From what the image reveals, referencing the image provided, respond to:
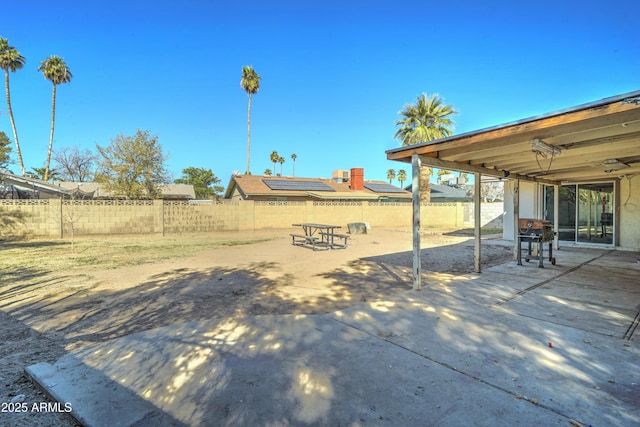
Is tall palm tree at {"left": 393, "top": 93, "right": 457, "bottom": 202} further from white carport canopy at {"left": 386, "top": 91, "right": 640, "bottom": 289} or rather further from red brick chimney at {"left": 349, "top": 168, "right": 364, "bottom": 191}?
white carport canopy at {"left": 386, "top": 91, "right": 640, "bottom": 289}

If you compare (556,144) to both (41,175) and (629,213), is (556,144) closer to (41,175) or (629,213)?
(629,213)

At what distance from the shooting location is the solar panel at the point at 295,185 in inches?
971

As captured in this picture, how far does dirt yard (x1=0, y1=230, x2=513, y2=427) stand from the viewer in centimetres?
349

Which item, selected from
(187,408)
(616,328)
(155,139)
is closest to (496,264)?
(616,328)

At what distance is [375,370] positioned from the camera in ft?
9.26

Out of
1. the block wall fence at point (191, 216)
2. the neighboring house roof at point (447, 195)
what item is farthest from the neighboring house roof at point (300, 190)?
the neighboring house roof at point (447, 195)

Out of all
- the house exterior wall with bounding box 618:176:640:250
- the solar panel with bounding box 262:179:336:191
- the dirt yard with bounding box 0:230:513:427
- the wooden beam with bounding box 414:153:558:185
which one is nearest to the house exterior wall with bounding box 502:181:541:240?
the house exterior wall with bounding box 618:176:640:250

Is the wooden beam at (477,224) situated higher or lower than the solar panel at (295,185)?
lower

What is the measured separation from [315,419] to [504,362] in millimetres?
1865

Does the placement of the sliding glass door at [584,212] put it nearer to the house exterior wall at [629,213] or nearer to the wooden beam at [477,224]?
the house exterior wall at [629,213]

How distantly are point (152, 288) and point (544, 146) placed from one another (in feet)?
22.6

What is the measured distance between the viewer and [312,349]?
3234 millimetres

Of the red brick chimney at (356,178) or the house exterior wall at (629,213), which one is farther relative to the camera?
the red brick chimney at (356,178)

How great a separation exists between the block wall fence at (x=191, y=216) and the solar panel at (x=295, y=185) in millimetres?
5350
